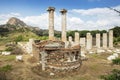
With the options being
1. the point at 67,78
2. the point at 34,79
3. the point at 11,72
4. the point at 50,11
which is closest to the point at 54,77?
the point at 67,78

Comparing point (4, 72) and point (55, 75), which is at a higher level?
point (4, 72)

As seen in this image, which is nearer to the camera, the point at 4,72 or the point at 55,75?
the point at 4,72

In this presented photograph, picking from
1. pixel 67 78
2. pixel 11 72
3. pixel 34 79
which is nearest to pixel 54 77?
pixel 67 78

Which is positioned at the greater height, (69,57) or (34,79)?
(69,57)

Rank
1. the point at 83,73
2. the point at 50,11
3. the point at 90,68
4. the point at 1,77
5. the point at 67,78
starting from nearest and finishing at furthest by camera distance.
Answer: the point at 1,77 → the point at 67,78 → the point at 83,73 → the point at 90,68 → the point at 50,11

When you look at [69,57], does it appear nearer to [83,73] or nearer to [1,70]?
[83,73]

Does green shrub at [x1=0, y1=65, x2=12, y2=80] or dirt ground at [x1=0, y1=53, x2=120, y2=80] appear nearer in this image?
green shrub at [x1=0, y1=65, x2=12, y2=80]

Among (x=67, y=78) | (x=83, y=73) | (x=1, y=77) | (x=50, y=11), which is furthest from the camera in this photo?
(x=50, y=11)

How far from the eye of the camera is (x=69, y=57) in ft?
62.2

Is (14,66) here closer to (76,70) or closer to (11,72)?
(11,72)

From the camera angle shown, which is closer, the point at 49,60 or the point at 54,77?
the point at 54,77

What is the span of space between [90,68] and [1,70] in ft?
26.1

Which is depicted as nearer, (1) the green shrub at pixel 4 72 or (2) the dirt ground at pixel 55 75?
(1) the green shrub at pixel 4 72

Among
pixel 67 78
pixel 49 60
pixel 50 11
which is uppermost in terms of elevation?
pixel 50 11
